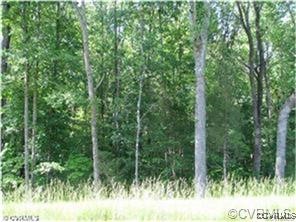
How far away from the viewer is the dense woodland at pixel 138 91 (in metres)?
21.4

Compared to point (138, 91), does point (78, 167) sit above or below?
below

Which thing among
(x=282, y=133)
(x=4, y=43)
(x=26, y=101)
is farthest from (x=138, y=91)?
(x=282, y=133)

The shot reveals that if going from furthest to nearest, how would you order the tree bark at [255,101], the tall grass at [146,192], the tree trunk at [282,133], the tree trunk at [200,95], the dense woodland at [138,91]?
the tree bark at [255,101] → the dense woodland at [138,91] → the tree trunk at [282,133] → the tree trunk at [200,95] → the tall grass at [146,192]

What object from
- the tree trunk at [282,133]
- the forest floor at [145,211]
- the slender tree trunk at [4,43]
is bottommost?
the forest floor at [145,211]

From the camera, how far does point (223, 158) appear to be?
26547 mm

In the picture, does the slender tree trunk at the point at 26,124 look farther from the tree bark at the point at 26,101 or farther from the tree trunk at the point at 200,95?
the tree trunk at the point at 200,95

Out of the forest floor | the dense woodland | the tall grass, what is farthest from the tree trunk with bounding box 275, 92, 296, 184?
the forest floor

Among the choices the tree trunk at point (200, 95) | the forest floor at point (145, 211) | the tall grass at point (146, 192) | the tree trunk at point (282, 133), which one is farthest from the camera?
the tree trunk at point (282, 133)

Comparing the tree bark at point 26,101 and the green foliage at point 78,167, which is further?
the green foliage at point 78,167

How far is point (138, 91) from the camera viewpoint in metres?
25.6

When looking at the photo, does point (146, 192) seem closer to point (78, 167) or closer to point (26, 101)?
point (26, 101)

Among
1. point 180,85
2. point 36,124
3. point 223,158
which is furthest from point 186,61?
point 36,124

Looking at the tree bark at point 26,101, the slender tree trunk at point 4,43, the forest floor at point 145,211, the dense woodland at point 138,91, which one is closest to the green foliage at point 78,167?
the dense woodland at point 138,91

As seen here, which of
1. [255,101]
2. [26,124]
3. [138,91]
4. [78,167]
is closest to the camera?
[26,124]
